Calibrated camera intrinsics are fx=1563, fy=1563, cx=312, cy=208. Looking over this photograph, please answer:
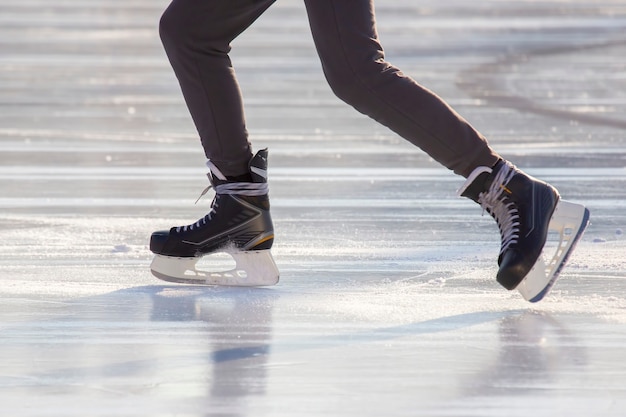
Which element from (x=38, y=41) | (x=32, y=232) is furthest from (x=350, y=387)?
(x=38, y=41)

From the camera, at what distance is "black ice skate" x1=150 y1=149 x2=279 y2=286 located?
15.2ft

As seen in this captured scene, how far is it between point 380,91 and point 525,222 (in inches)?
21.4

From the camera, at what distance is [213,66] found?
4613mm

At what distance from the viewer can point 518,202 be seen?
14.3 ft

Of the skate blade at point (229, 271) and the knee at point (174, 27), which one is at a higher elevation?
the knee at point (174, 27)

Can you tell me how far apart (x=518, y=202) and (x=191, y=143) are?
4223 millimetres

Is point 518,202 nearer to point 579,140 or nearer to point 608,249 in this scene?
point 608,249

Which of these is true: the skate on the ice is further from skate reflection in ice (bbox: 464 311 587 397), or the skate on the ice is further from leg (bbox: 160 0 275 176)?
leg (bbox: 160 0 275 176)

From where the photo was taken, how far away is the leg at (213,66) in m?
4.55

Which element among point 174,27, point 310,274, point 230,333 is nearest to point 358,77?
point 174,27

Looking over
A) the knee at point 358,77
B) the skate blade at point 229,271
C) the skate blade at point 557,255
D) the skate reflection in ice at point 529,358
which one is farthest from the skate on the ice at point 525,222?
the skate blade at point 229,271

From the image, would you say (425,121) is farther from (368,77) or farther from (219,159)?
(219,159)

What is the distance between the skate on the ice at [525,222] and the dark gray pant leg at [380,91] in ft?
0.19

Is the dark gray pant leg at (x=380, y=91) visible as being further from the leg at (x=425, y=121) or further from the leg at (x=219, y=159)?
the leg at (x=219, y=159)
